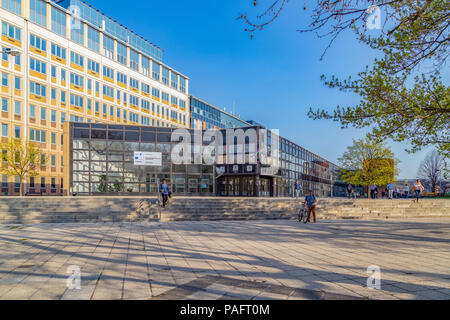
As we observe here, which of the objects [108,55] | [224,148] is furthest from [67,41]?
[224,148]

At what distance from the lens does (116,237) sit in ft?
33.3

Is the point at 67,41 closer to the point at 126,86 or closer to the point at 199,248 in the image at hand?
the point at 126,86

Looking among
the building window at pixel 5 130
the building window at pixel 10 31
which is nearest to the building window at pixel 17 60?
the building window at pixel 10 31

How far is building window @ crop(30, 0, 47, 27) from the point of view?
4144 cm

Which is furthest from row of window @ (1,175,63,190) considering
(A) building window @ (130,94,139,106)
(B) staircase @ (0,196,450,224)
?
(B) staircase @ (0,196,450,224)

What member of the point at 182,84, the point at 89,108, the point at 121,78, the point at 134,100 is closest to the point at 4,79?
the point at 89,108

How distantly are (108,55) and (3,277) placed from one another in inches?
2116

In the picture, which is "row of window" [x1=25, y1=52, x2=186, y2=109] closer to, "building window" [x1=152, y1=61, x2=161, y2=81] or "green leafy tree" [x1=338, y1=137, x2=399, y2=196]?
"building window" [x1=152, y1=61, x2=161, y2=81]

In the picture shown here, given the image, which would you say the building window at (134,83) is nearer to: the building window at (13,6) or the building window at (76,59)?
the building window at (76,59)

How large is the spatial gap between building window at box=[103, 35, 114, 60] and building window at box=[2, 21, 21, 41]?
1400 centimetres

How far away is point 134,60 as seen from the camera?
190ft

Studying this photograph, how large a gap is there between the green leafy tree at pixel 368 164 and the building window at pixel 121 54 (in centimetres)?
4188

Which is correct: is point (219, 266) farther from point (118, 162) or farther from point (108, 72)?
point (108, 72)

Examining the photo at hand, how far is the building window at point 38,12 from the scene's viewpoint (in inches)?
1631
